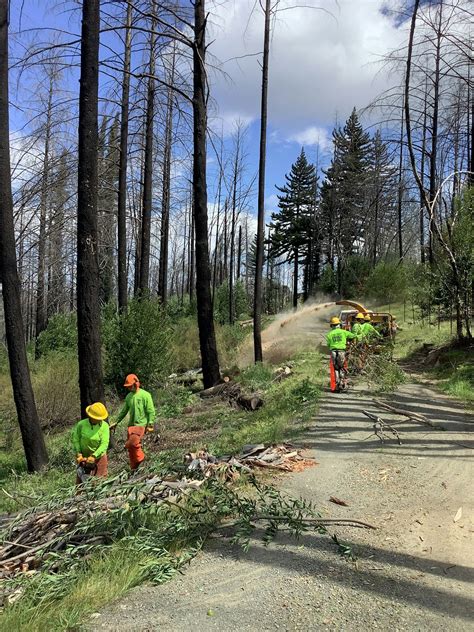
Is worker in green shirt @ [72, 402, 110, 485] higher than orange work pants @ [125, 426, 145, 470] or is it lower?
higher

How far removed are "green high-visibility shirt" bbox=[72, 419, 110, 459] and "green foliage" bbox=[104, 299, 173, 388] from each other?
776cm

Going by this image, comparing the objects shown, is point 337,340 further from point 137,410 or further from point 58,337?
point 58,337

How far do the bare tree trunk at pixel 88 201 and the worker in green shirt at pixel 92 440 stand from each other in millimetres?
2228

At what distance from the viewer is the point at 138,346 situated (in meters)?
14.6

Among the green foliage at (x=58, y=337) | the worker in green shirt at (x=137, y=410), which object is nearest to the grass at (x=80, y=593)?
the worker in green shirt at (x=137, y=410)

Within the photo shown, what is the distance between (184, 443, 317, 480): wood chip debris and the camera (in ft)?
18.5

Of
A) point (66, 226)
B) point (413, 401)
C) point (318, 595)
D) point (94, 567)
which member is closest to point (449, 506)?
point (318, 595)

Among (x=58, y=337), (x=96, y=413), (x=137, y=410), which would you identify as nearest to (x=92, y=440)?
(x=96, y=413)

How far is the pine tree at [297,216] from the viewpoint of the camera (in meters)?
51.0

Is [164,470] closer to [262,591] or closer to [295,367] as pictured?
[262,591]

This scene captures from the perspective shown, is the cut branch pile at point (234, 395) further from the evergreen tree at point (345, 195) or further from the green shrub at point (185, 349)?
the evergreen tree at point (345, 195)

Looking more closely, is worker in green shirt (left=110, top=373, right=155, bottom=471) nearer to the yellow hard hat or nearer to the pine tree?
the yellow hard hat

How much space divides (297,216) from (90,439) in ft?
156

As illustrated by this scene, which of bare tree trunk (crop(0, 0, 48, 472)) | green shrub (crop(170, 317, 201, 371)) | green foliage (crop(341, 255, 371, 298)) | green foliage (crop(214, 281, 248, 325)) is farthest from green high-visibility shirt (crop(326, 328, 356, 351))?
green foliage (crop(341, 255, 371, 298))
